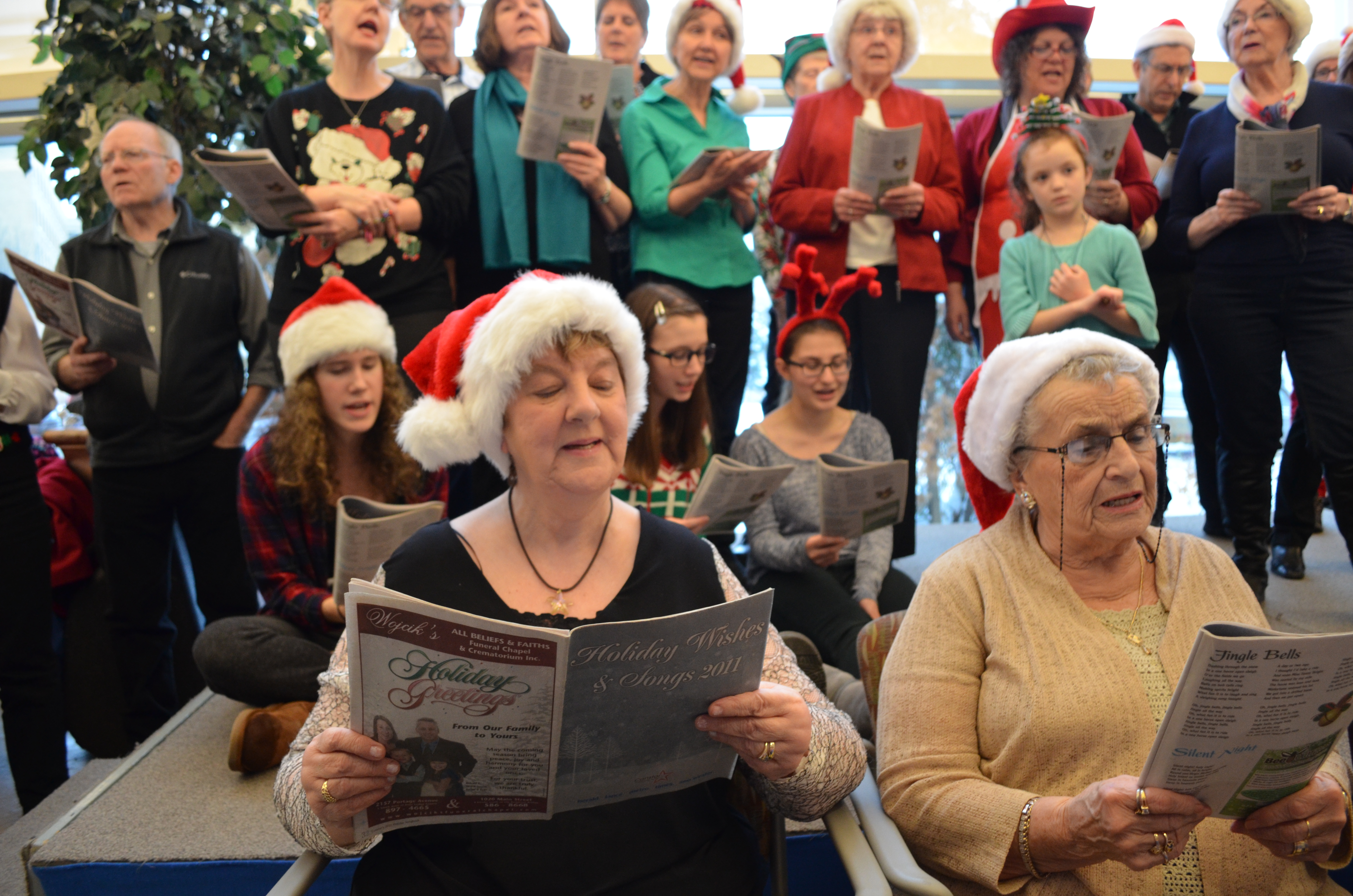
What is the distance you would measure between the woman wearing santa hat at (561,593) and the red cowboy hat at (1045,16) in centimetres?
234

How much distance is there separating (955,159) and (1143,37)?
123cm

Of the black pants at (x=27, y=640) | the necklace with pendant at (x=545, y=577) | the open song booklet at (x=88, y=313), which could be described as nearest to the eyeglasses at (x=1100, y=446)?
the necklace with pendant at (x=545, y=577)

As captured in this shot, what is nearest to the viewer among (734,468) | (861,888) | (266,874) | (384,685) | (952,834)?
(384,685)

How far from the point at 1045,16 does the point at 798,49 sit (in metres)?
1.40

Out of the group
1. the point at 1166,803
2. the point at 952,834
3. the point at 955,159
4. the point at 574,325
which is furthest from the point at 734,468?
the point at 955,159

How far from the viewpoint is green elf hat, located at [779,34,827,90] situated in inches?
170

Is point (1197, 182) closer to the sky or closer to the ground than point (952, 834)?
closer to the sky

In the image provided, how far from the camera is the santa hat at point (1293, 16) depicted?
9.95ft

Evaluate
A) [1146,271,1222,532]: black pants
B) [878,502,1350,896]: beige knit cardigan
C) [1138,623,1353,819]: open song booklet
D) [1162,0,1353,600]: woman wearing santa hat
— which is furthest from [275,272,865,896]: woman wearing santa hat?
[1146,271,1222,532]: black pants

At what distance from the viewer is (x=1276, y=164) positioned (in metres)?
2.93

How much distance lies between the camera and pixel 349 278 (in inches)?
114

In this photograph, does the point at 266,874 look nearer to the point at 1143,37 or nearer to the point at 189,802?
the point at 189,802

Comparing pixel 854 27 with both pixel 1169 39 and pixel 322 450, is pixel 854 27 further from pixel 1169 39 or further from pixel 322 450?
pixel 322 450

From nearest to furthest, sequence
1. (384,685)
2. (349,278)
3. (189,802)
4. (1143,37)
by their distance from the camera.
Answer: (384,685)
(189,802)
(349,278)
(1143,37)
